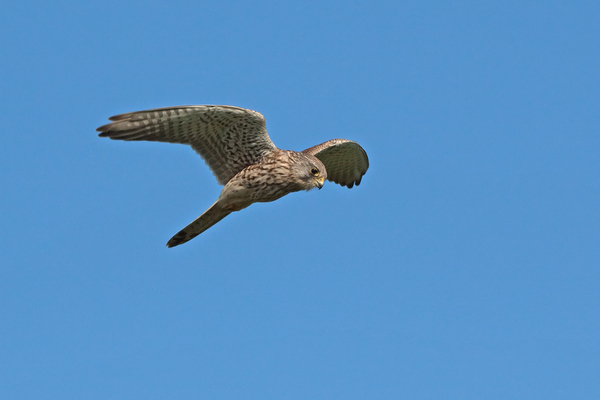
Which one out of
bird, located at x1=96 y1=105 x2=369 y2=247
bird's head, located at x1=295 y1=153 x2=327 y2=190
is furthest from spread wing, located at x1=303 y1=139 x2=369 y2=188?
bird, located at x1=96 y1=105 x2=369 y2=247

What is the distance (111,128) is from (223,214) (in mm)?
2219

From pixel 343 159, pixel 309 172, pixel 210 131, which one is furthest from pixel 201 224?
pixel 343 159

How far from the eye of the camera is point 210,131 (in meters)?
11.5

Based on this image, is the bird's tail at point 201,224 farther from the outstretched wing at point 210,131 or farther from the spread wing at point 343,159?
the spread wing at point 343,159

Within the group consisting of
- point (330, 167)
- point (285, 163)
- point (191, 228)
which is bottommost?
point (191, 228)

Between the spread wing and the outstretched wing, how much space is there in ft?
5.79

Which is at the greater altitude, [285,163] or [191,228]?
[285,163]

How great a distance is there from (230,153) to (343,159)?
3122 mm

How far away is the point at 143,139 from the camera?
35.6 feet

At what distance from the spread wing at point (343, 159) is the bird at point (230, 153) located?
1.70 meters

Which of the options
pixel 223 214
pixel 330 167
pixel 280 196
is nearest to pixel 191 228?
pixel 223 214

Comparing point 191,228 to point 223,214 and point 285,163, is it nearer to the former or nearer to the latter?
point 223,214

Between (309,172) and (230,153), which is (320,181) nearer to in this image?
(309,172)

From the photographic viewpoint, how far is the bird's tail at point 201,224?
1181cm
